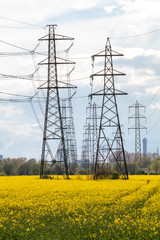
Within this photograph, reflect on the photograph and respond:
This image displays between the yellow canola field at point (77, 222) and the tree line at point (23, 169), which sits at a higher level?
the tree line at point (23, 169)

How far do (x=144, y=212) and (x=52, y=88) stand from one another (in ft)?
105

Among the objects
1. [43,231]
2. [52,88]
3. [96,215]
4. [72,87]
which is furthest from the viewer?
[52,88]

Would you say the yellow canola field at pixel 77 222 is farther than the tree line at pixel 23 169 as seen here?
No

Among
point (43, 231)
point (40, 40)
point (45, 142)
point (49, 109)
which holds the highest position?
point (40, 40)

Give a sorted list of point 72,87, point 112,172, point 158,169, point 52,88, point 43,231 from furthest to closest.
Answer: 1. point 158,169
2. point 112,172
3. point 52,88
4. point 72,87
5. point 43,231

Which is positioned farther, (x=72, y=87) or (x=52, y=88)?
(x=52, y=88)

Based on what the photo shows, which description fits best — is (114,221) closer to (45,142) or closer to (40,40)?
(45,142)

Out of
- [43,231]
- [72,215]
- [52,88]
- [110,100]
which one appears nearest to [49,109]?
[52,88]

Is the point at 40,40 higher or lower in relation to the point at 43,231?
higher

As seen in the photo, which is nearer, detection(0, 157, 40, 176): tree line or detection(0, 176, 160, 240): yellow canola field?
detection(0, 176, 160, 240): yellow canola field

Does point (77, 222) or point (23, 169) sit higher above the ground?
point (23, 169)

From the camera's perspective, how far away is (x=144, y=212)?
19.1 m

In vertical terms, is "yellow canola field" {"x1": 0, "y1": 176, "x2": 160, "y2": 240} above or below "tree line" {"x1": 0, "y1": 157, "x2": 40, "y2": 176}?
below

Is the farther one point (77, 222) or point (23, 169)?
point (23, 169)
